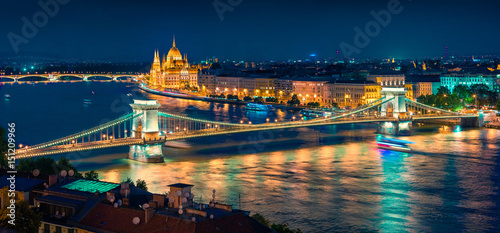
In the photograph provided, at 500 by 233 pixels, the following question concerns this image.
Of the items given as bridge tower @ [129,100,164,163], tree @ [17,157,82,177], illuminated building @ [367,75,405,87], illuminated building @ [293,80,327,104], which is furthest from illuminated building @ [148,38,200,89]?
tree @ [17,157,82,177]

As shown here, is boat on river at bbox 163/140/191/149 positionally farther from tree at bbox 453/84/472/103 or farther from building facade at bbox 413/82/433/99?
building facade at bbox 413/82/433/99

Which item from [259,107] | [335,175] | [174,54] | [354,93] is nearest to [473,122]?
[354,93]

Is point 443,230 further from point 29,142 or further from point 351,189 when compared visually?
point 29,142

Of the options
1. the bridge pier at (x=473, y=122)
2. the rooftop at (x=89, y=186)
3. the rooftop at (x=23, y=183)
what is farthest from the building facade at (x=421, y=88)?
the rooftop at (x=23, y=183)

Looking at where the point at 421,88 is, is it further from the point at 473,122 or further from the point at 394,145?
the point at 394,145

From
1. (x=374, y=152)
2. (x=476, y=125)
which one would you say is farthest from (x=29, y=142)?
(x=476, y=125)

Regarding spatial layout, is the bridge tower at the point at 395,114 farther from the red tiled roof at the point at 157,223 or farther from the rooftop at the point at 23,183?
the red tiled roof at the point at 157,223
